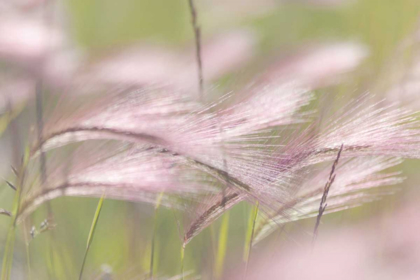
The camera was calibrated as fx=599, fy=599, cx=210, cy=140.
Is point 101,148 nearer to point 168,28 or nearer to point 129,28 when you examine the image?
point 129,28

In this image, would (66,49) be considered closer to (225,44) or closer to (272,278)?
(225,44)

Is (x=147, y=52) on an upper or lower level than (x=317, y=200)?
upper

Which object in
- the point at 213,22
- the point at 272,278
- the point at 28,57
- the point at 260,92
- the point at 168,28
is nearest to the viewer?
the point at 272,278

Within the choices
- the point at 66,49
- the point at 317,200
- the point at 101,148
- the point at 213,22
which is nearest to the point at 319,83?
the point at 317,200

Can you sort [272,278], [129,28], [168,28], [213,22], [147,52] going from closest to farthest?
[272,278], [147,52], [213,22], [129,28], [168,28]

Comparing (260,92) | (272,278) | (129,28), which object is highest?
(129,28)

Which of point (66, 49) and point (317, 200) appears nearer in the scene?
point (317, 200)

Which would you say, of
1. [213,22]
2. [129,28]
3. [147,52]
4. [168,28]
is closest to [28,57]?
[147,52]
